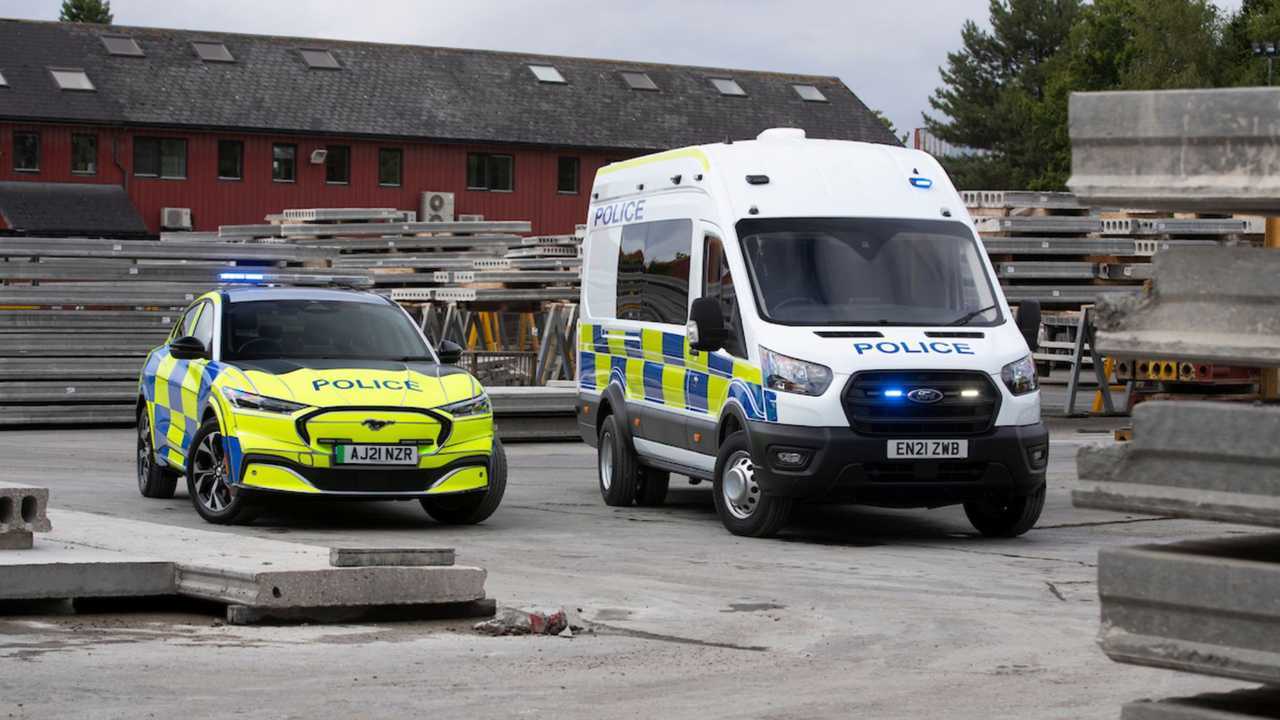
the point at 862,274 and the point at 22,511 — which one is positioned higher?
the point at 862,274

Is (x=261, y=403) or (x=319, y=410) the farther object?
(x=261, y=403)

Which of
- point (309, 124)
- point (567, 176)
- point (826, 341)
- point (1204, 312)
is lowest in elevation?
point (826, 341)

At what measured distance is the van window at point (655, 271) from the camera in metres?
14.4

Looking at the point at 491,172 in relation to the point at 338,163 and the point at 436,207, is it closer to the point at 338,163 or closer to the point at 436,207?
the point at 436,207

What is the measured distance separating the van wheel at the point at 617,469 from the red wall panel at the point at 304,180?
149ft

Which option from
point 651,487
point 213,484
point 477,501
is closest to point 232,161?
point 651,487

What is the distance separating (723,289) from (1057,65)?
76.1 metres

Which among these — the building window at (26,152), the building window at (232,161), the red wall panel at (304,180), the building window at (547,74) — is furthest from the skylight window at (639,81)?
the building window at (26,152)

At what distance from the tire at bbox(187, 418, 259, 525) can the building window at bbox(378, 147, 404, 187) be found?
49753mm

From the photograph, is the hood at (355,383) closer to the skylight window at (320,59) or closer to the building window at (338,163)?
the building window at (338,163)

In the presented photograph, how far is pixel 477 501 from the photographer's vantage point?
13836 millimetres

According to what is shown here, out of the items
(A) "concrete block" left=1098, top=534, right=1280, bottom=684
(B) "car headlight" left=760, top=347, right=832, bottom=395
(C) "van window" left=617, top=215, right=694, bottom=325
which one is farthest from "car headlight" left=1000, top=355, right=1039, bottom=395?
(A) "concrete block" left=1098, top=534, right=1280, bottom=684

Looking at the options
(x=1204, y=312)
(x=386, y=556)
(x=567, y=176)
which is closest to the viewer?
(x=1204, y=312)

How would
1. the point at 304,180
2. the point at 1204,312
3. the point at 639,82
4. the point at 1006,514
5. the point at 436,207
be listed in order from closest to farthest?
the point at 1204,312, the point at 1006,514, the point at 304,180, the point at 436,207, the point at 639,82
